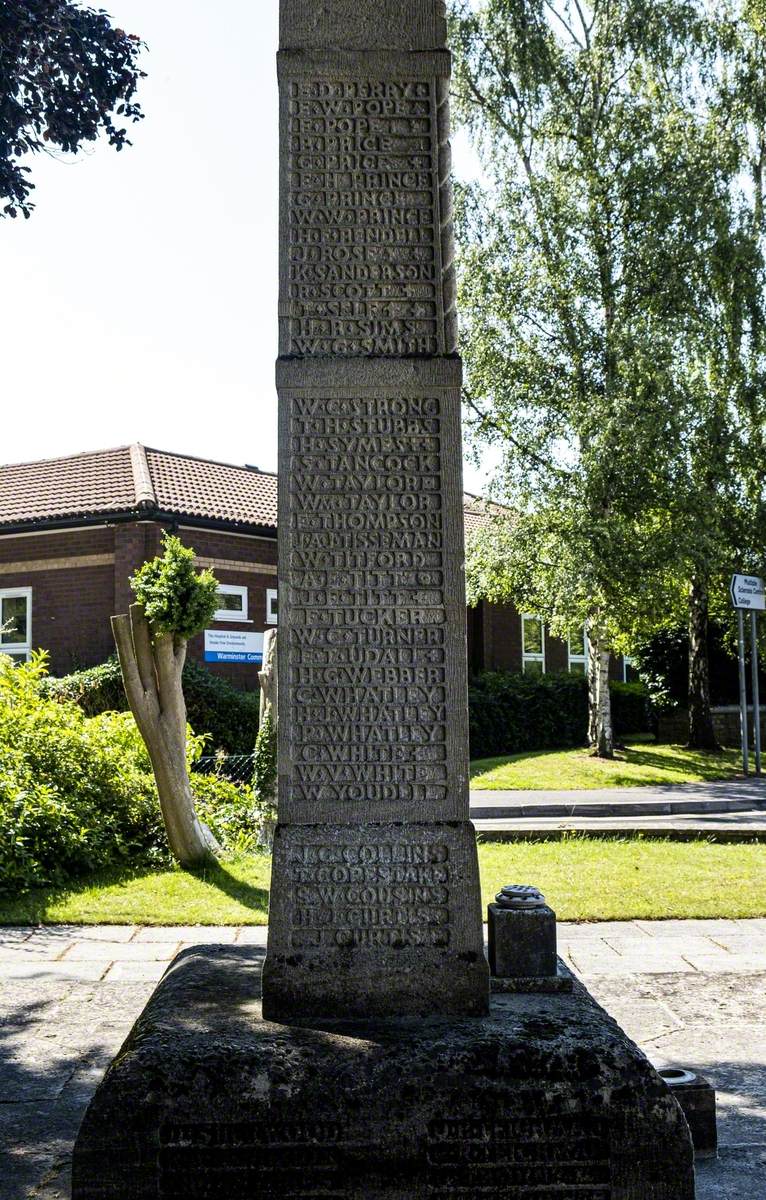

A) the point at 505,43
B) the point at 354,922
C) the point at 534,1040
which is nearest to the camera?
the point at 534,1040

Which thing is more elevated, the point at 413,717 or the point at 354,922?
the point at 413,717

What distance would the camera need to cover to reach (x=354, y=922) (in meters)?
3.10

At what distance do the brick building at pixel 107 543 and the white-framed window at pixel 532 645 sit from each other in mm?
6729

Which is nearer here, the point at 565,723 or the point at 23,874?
the point at 23,874

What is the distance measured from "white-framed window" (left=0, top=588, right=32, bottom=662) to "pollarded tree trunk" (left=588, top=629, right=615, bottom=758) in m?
11.3

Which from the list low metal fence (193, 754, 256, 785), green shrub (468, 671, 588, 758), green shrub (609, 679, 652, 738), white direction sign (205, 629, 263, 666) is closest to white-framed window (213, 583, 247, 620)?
white direction sign (205, 629, 263, 666)

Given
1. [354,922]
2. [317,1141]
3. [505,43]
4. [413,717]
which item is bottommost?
[317,1141]

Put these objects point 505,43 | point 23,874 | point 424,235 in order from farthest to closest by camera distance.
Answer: point 505,43, point 23,874, point 424,235

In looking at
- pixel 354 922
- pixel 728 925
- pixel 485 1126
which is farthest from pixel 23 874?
pixel 485 1126

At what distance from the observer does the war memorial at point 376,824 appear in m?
2.60

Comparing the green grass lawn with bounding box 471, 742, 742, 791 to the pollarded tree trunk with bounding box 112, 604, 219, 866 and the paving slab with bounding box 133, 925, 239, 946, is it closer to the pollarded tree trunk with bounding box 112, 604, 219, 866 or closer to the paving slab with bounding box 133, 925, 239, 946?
the pollarded tree trunk with bounding box 112, 604, 219, 866

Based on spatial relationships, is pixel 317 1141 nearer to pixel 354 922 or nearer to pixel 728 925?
pixel 354 922

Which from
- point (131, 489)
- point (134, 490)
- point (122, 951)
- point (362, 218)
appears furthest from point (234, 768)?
point (362, 218)

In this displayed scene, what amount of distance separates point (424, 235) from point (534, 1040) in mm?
2371
